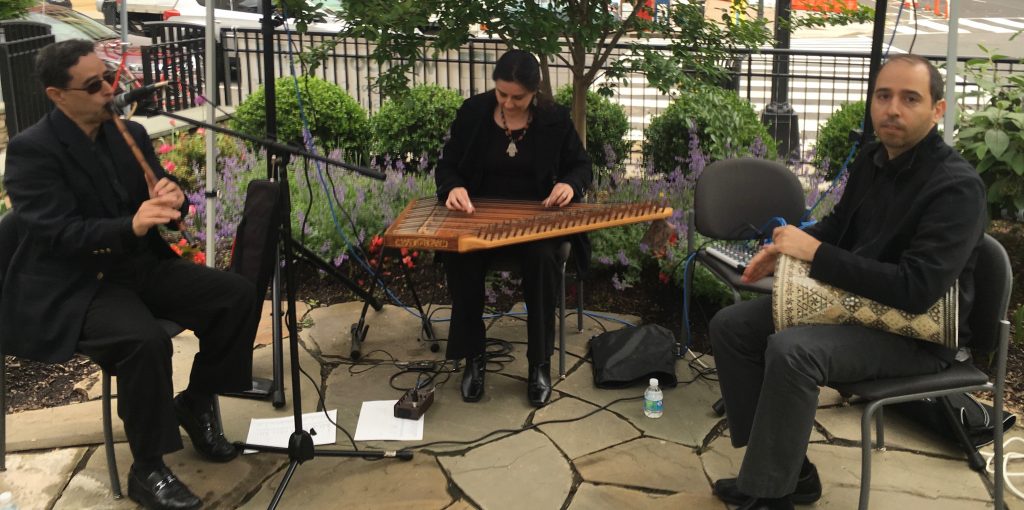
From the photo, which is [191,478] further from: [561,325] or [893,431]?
[893,431]

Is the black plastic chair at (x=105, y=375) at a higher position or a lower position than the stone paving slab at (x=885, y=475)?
higher

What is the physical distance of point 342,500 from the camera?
3021 mm

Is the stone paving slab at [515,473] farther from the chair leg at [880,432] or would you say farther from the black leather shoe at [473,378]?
the chair leg at [880,432]

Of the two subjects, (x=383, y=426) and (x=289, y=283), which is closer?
(x=289, y=283)

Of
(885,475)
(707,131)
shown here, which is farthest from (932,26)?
(885,475)

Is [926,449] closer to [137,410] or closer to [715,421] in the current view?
[715,421]

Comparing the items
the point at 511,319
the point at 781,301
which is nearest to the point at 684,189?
the point at 511,319

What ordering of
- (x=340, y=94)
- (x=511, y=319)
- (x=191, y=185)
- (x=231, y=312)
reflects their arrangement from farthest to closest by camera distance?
(x=340, y=94) → (x=191, y=185) → (x=511, y=319) → (x=231, y=312)

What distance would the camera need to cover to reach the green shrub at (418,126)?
19.7 feet

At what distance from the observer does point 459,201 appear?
3.70 metres

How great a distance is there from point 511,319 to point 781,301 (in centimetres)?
195

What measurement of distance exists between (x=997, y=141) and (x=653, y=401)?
2.01 m

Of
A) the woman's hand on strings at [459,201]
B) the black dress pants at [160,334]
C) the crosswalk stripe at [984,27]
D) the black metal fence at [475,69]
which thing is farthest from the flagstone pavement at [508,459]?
the crosswalk stripe at [984,27]

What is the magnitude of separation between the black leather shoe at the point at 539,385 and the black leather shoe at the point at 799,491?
34.4 inches
